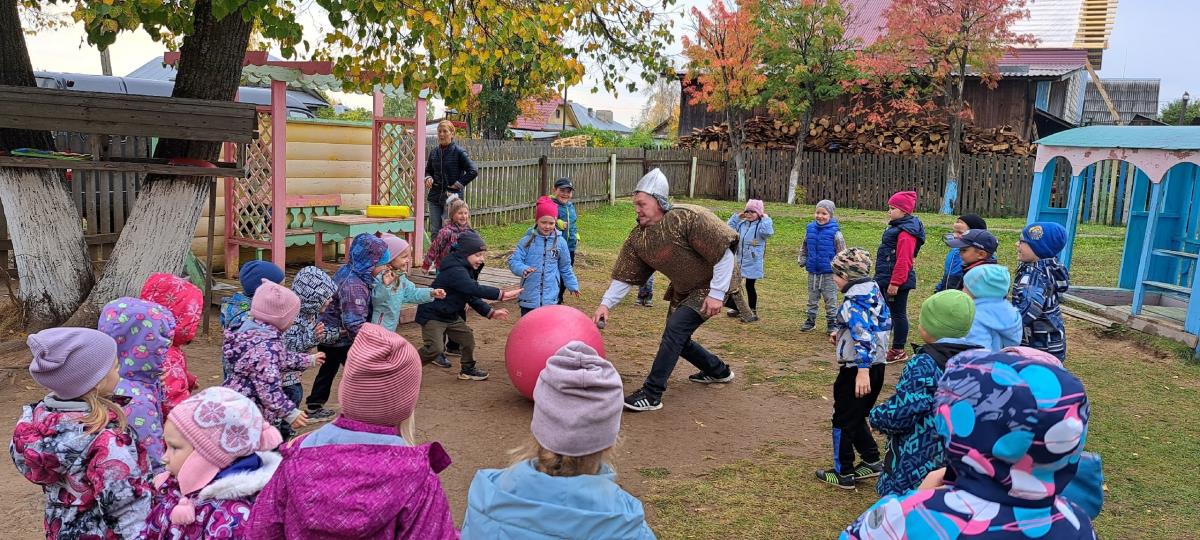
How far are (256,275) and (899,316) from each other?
5.85m

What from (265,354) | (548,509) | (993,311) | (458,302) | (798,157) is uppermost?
(798,157)

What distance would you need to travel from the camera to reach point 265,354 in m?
4.62

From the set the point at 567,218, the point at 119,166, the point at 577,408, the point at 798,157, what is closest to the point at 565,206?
the point at 567,218

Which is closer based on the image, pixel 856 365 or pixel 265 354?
pixel 265 354

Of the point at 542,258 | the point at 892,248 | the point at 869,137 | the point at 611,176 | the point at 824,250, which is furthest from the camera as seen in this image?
the point at 869,137

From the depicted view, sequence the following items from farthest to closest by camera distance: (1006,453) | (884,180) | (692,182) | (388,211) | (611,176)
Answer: (692,182) < (884,180) < (611,176) < (388,211) < (1006,453)

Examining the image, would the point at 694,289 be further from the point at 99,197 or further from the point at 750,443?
the point at 99,197

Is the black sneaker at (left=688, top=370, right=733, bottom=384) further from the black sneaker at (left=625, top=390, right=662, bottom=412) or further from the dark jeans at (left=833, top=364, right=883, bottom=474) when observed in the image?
the dark jeans at (left=833, top=364, right=883, bottom=474)

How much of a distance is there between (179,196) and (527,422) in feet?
12.6

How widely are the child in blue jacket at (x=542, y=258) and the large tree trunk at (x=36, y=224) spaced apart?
3.66 metres

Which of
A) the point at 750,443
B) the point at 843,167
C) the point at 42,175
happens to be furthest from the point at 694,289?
the point at 843,167

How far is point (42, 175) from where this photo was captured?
7.44 metres

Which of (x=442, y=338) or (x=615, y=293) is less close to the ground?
(x=615, y=293)

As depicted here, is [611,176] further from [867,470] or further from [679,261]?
[867,470]
